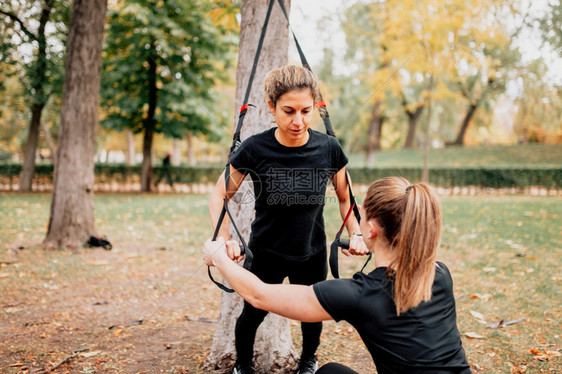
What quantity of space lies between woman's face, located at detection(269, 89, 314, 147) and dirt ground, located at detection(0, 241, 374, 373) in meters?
1.97

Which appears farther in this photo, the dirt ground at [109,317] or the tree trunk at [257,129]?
the dirt ground at [109,317]

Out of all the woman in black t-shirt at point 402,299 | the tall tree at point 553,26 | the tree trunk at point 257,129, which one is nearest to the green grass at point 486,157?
the tall tree at point 553,26

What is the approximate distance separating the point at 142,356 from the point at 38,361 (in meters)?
0.77

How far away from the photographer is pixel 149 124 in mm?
17938

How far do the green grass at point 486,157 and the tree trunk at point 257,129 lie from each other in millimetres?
20634

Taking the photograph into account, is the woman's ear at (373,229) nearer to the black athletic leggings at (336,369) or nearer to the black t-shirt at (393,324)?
the black t-shirt at (393,324)

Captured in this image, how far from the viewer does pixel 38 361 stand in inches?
125

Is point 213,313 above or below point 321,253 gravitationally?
below

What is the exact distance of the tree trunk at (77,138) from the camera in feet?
21.9

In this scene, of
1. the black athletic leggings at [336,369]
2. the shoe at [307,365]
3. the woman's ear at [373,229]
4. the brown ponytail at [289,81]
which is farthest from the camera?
the shoe at [307,365]

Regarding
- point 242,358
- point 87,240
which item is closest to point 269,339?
point 242,358

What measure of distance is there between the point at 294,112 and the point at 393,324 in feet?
3.84

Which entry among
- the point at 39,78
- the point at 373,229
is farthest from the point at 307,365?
the point at 39,78

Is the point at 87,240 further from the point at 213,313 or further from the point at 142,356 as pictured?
the point at 142,356
